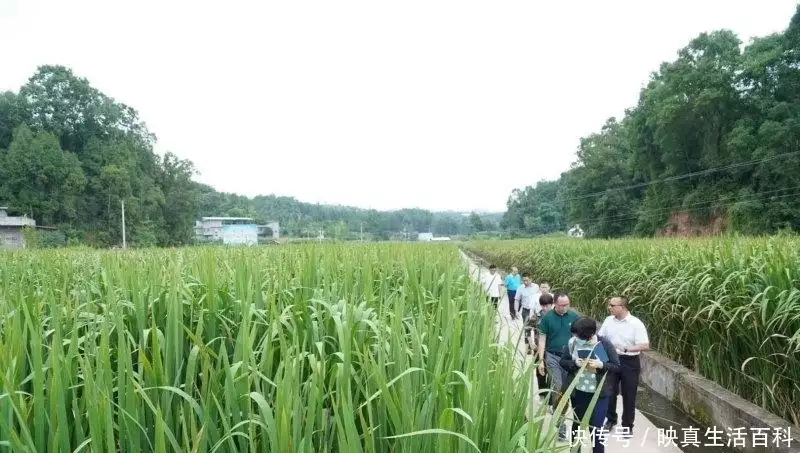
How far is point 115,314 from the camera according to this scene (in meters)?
1.93

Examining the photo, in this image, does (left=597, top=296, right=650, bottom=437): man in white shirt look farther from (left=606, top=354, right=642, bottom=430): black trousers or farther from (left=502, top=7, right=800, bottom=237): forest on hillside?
(left=502, top=7, right=800, bottom=237): forest on hillside

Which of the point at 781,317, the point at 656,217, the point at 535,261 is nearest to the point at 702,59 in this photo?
the point at 656,217

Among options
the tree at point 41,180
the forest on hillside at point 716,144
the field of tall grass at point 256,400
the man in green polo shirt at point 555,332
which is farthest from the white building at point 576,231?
the field of tall grass at point 256,400

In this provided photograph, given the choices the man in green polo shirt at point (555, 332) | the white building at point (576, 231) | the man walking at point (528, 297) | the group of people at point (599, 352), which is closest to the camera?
the group of people at point (599, 352)

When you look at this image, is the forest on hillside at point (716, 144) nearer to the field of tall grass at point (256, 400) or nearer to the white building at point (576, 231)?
the white building at point (576, 231)

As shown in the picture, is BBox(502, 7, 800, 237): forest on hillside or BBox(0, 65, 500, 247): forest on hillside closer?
BBox(502, 7, 800, 237): forest on hillside

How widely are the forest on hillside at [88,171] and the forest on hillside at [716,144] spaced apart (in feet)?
67.1

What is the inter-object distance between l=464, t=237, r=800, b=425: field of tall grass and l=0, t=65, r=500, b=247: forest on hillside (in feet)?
99.6

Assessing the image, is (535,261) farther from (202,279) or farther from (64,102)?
(64,102)

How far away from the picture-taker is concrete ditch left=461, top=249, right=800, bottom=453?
3932 millimetres

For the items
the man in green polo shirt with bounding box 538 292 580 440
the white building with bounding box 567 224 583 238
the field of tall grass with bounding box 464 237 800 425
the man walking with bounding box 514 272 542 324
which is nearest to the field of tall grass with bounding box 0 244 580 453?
the man in green polo shirt with bounding box 538 292 580 440

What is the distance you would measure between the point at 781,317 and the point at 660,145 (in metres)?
36.2

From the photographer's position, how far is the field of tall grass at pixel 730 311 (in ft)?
14.5

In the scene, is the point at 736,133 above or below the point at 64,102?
below
